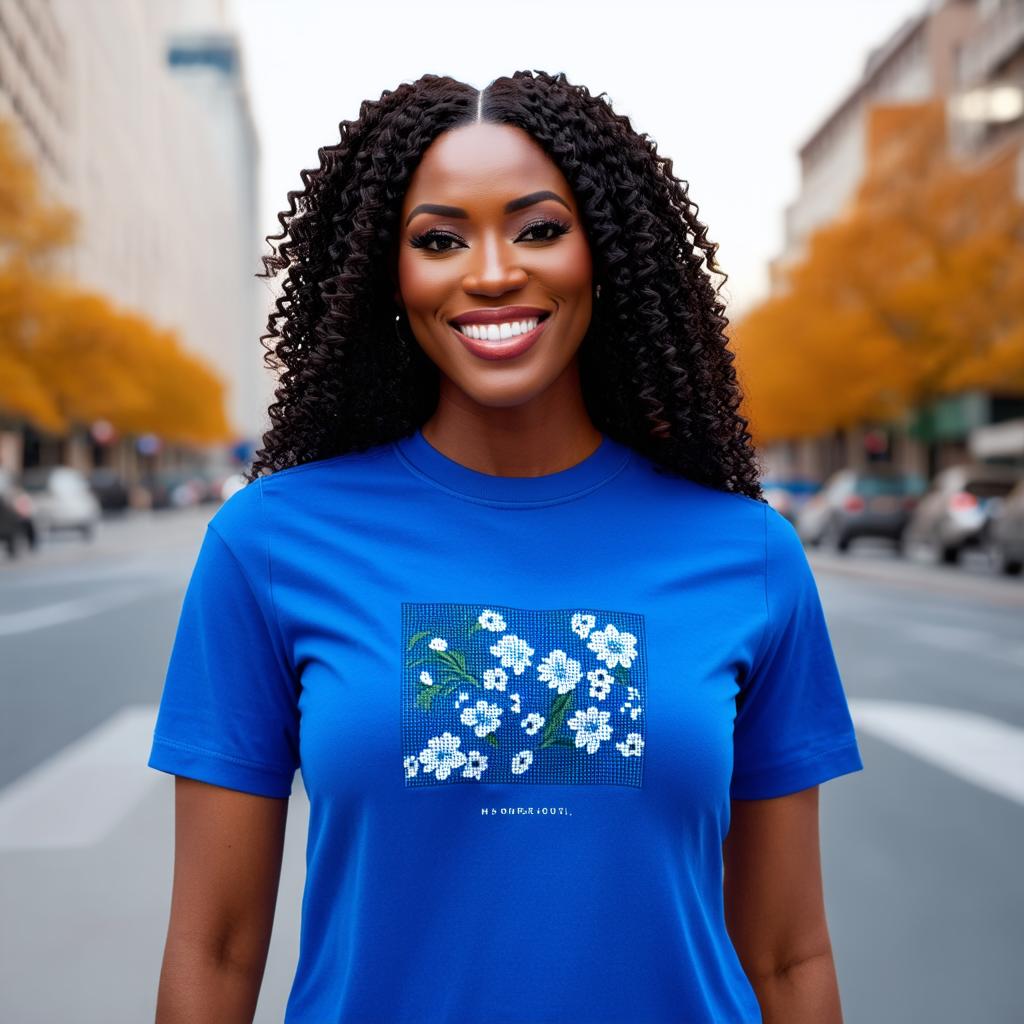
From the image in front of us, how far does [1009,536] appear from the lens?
22375 mm

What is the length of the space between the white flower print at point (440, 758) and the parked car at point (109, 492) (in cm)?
5311

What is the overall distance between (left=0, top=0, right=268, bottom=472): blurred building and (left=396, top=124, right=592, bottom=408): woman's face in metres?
25.0

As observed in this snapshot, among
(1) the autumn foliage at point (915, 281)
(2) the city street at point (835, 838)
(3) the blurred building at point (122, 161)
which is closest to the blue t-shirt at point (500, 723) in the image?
(2) the city street at point (835, 838)

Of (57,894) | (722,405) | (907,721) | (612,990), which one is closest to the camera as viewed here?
(612,990)

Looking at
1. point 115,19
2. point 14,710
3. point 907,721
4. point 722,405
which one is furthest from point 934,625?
point 115,19

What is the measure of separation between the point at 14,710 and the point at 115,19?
257 ft

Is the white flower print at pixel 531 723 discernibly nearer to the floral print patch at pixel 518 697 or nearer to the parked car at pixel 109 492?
the floral print patch at pixel 518 697

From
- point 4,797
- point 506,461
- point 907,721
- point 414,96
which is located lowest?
point 907,721

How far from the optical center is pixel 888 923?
4828 mm

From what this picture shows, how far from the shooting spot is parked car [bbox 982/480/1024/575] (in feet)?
72.1

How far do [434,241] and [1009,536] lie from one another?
71.2 feet

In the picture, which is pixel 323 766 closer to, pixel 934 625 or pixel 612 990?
pixel 612 990

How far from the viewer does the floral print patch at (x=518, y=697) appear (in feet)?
5.55

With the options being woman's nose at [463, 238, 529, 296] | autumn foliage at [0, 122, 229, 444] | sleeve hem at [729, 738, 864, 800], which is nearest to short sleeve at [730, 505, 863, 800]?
sleeve hem at [729, 738, 864, 800]
